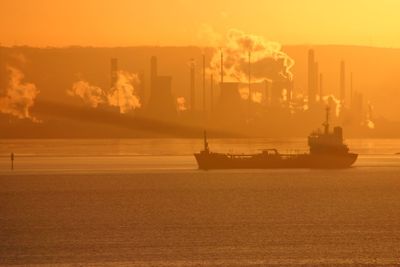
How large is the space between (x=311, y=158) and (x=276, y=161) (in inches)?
305

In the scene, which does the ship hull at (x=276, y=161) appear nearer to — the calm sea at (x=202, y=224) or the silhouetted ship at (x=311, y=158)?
the silhouetted ship at (x=311, y=158)

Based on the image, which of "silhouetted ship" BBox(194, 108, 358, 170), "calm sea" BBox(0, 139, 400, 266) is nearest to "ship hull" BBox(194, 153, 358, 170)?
"silhouetted ship" BBox(194, 108, 358, 170)

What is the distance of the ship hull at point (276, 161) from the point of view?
176m

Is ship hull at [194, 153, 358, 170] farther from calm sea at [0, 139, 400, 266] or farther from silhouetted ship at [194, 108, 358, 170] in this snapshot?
calm sea at [0, 139, 400, 266]

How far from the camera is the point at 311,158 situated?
17662cm

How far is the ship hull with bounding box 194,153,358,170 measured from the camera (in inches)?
6924

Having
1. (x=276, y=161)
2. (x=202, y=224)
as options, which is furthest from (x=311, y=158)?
(x=202, y=224)

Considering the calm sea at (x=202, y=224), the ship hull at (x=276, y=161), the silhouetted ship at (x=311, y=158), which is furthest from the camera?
the ship hull at (x=276, y=161)

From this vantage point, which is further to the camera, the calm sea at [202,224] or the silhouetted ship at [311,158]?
the silhouetted ship at [311,158]

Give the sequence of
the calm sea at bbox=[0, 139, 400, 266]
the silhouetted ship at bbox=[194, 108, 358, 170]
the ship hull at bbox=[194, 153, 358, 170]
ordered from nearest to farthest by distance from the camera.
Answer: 1. the calm sea at bbox=[0, 139, 400, 266]
2. the silhouetted ship at bbox=[194, 108, 358, 170]
3. the ship hull at bbox=[194, 153, 358, 170]

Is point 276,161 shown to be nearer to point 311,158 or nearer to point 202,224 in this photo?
point 311,158

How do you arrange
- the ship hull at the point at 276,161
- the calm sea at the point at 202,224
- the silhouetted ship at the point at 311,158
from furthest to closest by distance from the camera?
the ship hull at the point at 276,161 < the silhouetted ship at the point at 311,158 < the calm sea at the point at 202,224

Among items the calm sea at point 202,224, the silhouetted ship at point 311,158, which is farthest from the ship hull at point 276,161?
the calm sea at point 202,224

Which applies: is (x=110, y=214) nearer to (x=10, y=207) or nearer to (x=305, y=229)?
(x=10, y=207)
